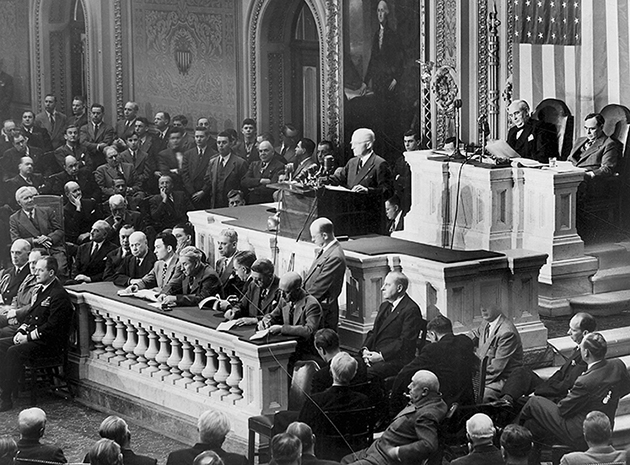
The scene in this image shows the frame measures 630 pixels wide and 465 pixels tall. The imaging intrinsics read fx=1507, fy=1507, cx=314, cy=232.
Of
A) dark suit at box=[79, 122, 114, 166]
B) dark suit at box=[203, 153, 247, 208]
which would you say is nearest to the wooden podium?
dark suit at box=[203, 153, 247, 208]

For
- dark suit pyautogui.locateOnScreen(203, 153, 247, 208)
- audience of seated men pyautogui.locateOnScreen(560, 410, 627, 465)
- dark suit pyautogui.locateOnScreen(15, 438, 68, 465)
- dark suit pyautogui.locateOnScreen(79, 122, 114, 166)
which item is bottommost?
dark suit pyautogui.locateOnScreen(15, 438, 68, 465)

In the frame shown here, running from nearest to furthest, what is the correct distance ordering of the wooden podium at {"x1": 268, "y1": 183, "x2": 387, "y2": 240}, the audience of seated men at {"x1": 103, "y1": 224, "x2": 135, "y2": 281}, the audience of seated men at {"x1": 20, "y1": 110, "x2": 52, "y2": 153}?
the wooden podium at {"x1": 268, "y1": 183, "x2": 387, "y2": 240} → the audience of seated men at {"x1": 103, "y1": 224, "x2": 135, "y2": 281} → the audience of seated men at {"x1": 20, "y1": 110, "x2": 52, "y2": 153}

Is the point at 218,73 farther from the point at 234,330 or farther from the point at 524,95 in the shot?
the point at 234,330

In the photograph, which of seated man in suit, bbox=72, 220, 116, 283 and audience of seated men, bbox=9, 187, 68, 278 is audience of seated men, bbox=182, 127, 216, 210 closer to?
audience of seated men, bbox=9, 187, 68, 278

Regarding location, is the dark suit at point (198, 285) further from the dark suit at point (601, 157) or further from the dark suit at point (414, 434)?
the dark suit at point (601, 157)

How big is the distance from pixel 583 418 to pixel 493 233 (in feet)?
Result: 13.7

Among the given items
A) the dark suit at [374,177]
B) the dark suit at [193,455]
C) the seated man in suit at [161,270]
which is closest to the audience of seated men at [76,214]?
the seated man in suit at [161,270]

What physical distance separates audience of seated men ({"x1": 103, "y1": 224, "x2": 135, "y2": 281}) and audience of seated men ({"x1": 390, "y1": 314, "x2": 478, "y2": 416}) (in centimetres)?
372

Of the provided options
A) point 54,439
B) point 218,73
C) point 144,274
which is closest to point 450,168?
point 144,274

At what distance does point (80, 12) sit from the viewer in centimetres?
2259

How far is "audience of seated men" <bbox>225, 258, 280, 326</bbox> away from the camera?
425 inches

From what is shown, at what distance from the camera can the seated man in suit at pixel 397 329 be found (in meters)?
10.4

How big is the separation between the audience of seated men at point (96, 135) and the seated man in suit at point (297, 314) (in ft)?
25.5

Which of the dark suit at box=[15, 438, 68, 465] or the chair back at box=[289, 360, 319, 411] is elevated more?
the chair back at box=[289, 360, 319, 411]
